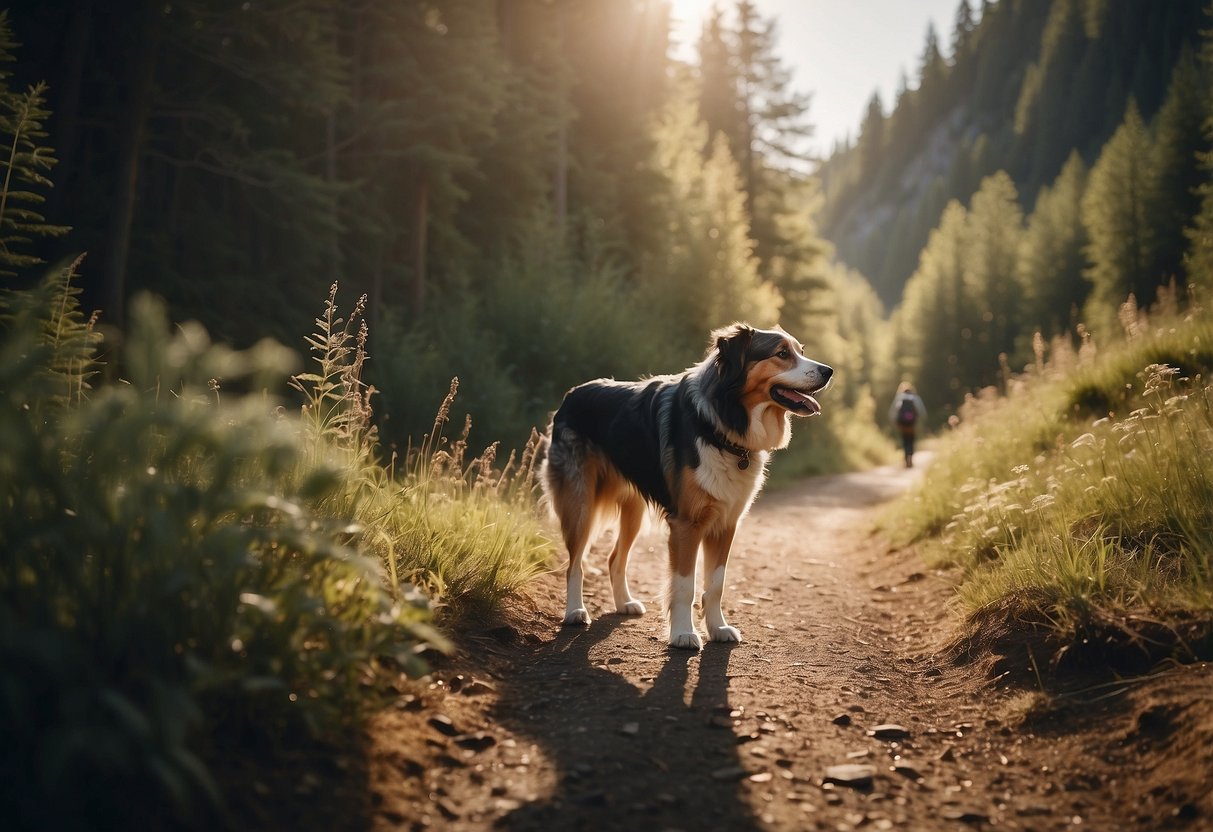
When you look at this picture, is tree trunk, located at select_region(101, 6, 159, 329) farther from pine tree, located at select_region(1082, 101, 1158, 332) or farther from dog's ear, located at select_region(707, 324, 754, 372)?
pine tree, located at select_region(1082, 101, 1158, 332)

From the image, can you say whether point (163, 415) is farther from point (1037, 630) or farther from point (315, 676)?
point (1037, 630)

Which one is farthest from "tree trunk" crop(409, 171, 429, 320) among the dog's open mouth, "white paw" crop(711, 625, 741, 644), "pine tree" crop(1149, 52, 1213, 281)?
"pine tree" crop(1149, 52, 1213, 281)

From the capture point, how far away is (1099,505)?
4.86 metres

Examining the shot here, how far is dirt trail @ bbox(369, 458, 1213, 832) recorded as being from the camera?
106 inches

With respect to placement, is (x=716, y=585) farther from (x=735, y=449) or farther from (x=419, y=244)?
(x=419, y=244)

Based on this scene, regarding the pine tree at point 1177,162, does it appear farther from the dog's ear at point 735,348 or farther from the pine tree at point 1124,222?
the dog's ear at point 735,348

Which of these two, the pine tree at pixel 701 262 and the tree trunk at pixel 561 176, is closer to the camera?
the pine tree at pixel 701 262

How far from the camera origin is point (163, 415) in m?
2.28

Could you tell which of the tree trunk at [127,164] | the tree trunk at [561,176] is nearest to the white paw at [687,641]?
the tree trunk at [127,164]

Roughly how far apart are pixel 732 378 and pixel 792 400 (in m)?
0.43

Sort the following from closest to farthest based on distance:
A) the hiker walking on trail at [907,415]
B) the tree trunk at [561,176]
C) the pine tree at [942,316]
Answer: the tree trunk at [561,176] → the hiker walking on trail at [907,415] → the pine tree at [942,316]

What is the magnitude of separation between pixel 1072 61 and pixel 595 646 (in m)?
107

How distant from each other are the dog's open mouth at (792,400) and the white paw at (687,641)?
5.14ft

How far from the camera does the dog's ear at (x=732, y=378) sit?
493 cm
